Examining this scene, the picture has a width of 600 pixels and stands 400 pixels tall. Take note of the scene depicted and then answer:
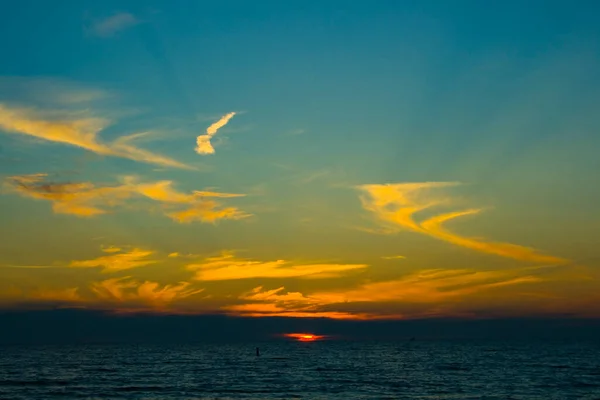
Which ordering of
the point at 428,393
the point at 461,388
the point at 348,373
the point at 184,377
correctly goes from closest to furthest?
the point at 428,393 < the point at 461,388 < the point at 184,377 < the point at 348,373

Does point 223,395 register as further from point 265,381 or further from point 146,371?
point 146,371

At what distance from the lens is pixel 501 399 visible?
69.9m

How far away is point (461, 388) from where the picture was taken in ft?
269

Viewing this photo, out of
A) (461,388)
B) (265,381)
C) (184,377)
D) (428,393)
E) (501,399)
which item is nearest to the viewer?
(501,399)

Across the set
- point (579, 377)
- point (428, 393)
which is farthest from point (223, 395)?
point (579, 377)

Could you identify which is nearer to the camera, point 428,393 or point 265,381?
point 428,393

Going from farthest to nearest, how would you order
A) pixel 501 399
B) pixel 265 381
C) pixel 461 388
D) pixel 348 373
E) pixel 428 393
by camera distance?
pixel 348 373 → pixel 265 381 → pixel 461 388 → pixel 428 393 → pixel 501 399

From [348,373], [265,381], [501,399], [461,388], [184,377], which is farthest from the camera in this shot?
[348,373]

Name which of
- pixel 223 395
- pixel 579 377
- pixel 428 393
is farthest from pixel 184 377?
pixel 579 377

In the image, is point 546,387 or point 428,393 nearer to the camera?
point 428,393

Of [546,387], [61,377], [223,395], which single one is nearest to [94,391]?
[223,395]

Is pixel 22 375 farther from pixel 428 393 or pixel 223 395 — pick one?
pixel 428 393

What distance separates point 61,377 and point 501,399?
70.1 meters

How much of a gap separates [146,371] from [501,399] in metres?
70.5
